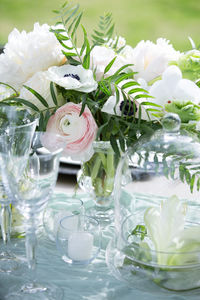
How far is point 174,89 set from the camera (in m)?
0.94

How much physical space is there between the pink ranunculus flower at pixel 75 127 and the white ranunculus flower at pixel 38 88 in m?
0.04

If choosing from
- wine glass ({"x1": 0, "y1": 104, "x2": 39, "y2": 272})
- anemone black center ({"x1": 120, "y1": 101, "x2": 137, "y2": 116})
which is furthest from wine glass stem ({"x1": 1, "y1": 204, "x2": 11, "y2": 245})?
anemone black center ({"x1": 120, "y1": 101, "x2": 137, "y2": 116})

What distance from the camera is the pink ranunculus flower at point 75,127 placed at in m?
0.93

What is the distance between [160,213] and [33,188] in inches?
9.1

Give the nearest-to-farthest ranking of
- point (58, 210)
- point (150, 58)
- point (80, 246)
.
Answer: point (80, 246) < point (150, 58) < point (58, 210)

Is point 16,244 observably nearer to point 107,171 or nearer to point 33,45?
point 107,171

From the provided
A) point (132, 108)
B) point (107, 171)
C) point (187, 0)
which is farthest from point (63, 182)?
point (187, 0)

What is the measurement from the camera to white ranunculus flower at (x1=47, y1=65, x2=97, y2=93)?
0.90 metres

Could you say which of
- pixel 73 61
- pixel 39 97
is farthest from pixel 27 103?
pixel 73 61

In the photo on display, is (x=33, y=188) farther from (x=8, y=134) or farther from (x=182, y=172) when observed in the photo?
(x=182, y=172)

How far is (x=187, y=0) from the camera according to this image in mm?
6789

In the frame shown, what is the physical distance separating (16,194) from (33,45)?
0.35 meters

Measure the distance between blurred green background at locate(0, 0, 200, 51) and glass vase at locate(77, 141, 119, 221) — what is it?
5.31 metres

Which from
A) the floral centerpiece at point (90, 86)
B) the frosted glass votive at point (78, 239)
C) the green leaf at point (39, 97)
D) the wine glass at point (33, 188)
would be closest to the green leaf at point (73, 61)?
the floral centerpiece at point (90, 86)
